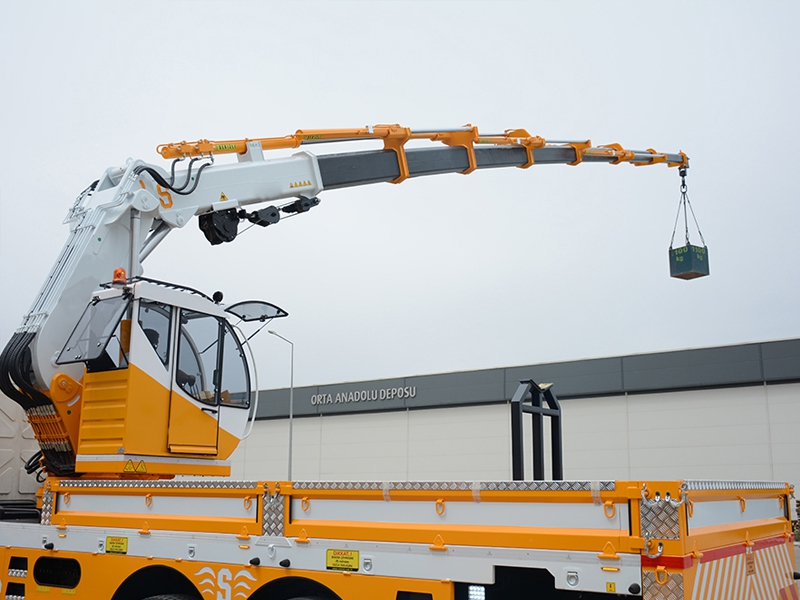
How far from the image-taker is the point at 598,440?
3209cm

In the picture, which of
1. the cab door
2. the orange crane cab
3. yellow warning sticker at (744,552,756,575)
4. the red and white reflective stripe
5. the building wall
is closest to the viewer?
the red and white reflective stripe

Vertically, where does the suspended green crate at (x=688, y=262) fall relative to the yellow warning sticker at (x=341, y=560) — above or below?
above

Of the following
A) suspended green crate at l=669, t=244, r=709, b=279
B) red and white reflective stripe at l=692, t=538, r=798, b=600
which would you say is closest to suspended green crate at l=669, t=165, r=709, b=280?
suspended green crate at l=669, t=244, r=709, b=279

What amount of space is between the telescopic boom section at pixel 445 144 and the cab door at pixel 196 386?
253cm

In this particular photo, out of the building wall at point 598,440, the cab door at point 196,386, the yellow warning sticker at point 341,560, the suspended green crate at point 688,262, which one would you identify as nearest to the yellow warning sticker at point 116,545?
the cab door at point 196,386

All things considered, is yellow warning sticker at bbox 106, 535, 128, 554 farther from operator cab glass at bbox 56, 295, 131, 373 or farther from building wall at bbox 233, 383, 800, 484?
building wall at bbox 233, 383, 800, 484

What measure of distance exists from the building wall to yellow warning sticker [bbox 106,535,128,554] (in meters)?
23.9

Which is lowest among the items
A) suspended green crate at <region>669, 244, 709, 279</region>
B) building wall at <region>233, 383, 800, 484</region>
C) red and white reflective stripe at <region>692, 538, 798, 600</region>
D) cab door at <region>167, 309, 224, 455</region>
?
red and white reflective stripe at <region>692, 538, 798, 600</region>

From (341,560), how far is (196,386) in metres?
3.24

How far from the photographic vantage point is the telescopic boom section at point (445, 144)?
34.2 feet

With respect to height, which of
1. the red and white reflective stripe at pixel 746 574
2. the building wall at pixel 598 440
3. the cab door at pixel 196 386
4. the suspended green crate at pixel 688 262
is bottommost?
the red and white reflective stripe at pixel 746 574

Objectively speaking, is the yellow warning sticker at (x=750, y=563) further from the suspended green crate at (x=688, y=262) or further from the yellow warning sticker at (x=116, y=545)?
the suspended green crate at (x=688, y=262)

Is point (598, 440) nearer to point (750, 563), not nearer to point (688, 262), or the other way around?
point (688, 262)

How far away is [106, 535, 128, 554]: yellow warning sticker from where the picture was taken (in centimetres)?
726
